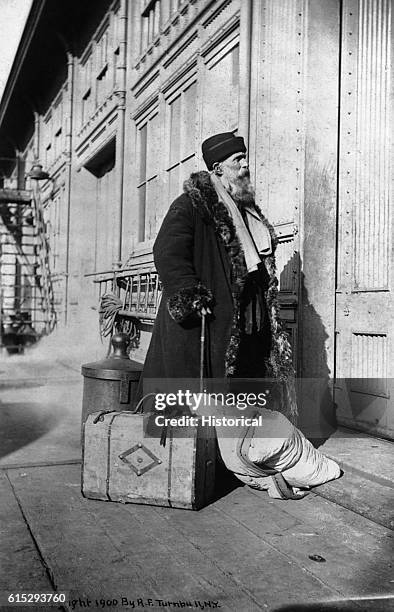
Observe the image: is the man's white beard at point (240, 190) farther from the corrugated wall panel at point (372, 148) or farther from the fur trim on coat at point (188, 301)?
the corrugated wall panel at point (372, 148)

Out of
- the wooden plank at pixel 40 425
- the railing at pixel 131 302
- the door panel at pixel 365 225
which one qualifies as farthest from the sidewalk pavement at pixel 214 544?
the railing at pixel 131 302

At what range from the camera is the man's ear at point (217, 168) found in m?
4.16

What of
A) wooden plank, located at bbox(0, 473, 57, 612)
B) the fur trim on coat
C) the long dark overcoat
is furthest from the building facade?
wooden plank, located at bbox(0, 473, 57, 612)

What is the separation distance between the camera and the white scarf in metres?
3.90

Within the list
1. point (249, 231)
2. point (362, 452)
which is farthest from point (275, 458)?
point (249, 231)

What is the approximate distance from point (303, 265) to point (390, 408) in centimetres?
134

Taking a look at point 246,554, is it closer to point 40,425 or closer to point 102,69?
point 40,425

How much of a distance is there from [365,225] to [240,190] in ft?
4.67

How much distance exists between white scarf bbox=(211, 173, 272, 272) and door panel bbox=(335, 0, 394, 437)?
1218 mm

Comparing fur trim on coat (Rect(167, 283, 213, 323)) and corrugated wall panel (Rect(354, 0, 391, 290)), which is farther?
corrugated wall panel (Rect(354, 0, 391, 290))

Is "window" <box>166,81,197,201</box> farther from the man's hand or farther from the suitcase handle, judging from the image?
the suitcase handle

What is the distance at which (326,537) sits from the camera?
10.3 feet

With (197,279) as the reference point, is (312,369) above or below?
below

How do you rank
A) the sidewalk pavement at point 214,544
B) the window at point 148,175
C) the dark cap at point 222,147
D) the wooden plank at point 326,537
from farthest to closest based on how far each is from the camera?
the window at point 148,175 → the dark cap at point 222,147 → the wooden plank at point 326,537 → the sidewalk pavement at point 214,544
